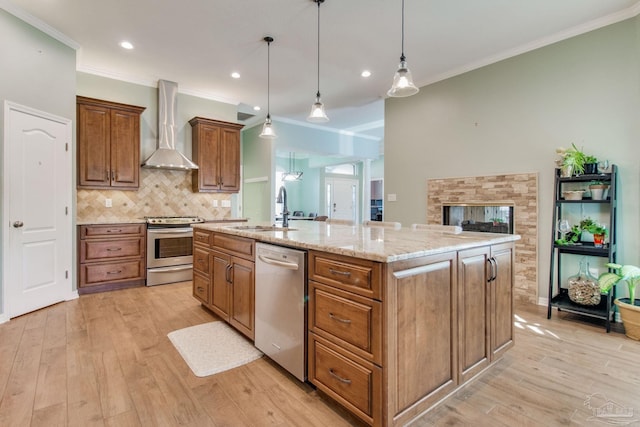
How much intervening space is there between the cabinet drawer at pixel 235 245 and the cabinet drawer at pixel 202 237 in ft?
0.45

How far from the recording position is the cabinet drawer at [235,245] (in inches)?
93.2

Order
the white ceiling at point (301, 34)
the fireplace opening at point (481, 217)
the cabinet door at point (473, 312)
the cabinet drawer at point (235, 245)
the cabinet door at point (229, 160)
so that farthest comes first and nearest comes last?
the cabinet door at point (229, 160) < the fireplace opening at point (481, 217) < the white ceiling at point (301, 34) < the cabinet drawer at point (235, 245) < the cabinet door at point (473, 312)

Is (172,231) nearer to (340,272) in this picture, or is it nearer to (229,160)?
(229,160)

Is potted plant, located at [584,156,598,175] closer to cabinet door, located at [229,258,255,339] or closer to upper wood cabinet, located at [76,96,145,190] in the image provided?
cabinet door, located at [229,258,255,339]

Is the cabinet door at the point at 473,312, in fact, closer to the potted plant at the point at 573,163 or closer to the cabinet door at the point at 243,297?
the cabinet door at the point at 243,297

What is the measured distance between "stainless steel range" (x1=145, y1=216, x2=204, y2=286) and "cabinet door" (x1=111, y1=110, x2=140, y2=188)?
631 mm

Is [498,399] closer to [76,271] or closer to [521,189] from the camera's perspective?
[521,189]

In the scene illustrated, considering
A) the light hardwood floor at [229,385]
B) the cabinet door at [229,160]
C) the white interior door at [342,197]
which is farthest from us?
the white interior door at [342,197]

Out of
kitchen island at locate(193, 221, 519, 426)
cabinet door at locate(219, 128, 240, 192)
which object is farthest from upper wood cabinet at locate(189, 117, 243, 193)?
kitchen island at locate(193, 221, 519, 426)

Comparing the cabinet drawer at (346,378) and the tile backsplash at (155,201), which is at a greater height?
the tile backsplash at (155,201)

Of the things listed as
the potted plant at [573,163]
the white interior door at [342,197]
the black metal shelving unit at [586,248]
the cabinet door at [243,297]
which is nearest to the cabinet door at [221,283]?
the cabinet door at [243,297]

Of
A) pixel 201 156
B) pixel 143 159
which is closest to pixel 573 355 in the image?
pixel 201 156

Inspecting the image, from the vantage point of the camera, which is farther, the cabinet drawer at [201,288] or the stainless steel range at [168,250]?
the stainless steel range at [168,250]

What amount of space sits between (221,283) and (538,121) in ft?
12.6
